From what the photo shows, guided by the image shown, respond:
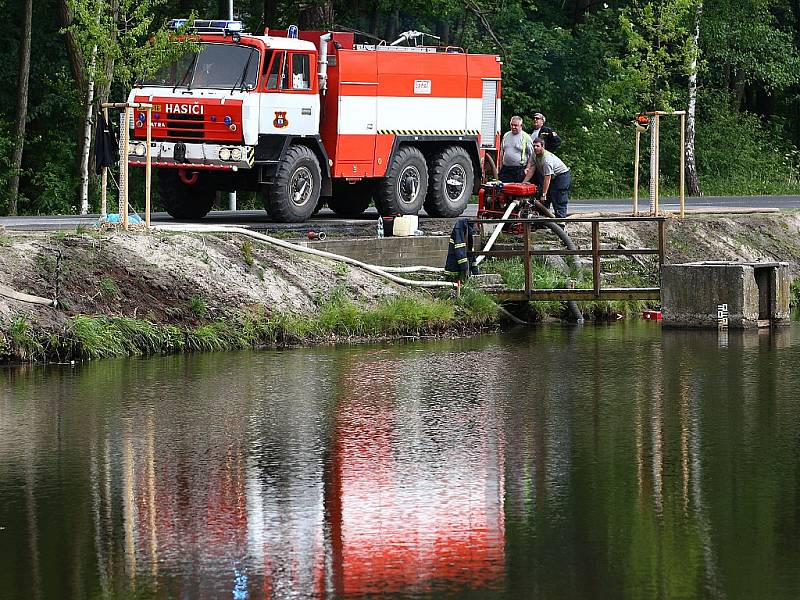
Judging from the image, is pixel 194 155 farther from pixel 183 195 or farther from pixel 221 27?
pixel 221 27

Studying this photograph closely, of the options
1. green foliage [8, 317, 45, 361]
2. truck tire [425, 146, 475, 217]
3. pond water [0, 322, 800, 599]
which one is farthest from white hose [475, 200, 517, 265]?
green foliage [8, 317, 45, 361]

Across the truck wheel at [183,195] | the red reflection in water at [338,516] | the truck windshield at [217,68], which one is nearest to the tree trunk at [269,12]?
the truck wheel at [183,195]

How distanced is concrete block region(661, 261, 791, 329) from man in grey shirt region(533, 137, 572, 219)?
9.86ft

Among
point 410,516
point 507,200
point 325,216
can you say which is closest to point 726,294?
point 507,200

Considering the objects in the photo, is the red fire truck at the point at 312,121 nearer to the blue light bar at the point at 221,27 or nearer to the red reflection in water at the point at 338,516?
the blue light bar at the point at 221,27

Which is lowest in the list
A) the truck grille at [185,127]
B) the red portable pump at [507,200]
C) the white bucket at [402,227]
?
the white bucket at [402,227]

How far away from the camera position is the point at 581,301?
922 inches

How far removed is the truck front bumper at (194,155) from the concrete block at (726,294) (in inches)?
255

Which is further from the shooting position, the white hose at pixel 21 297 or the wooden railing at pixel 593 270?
the wooden railing at pixel 593 270

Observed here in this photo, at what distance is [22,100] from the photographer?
124 ft

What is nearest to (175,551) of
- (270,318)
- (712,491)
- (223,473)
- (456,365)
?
(223,473)

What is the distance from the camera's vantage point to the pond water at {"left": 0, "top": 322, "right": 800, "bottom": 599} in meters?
8.78

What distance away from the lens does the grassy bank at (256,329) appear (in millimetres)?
18047

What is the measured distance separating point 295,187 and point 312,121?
1061 millimetres
